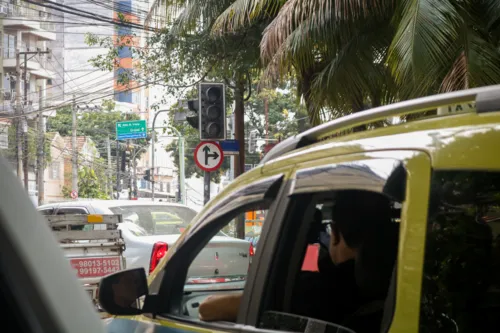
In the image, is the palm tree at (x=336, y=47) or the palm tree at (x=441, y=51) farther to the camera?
the palm tree at (x=336, y=47)

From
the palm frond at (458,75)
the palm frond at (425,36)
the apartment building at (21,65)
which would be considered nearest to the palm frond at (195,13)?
the palm frond at (425,36)

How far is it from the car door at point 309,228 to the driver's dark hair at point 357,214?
0.04m

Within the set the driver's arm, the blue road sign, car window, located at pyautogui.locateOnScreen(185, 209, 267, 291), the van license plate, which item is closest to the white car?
the van license plate

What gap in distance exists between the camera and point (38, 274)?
→ 0.90 meters

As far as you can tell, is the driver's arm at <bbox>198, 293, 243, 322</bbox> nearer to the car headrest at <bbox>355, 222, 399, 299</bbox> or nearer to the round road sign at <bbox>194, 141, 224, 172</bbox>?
the car headrest at <bbox>355, 222, 399, 299</bbox>

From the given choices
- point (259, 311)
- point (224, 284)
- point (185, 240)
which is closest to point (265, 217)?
point (259, 311)

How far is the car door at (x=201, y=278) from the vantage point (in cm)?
265

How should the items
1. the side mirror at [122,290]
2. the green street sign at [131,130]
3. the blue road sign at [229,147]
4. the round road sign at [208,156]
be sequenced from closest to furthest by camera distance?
the side mirror at [122,290]
the round road sign at [208,156]
the blue road sign at [229,147]
the green street sign at [131,130]

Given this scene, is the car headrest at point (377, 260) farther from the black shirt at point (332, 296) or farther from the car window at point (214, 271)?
the car window at point (214, 271)

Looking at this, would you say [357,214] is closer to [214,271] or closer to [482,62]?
[214,271]

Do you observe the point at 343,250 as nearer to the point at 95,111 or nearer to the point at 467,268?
the point at 467,268

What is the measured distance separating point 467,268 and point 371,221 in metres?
0.40

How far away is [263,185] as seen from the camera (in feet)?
8.87

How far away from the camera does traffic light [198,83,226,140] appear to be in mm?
15141
